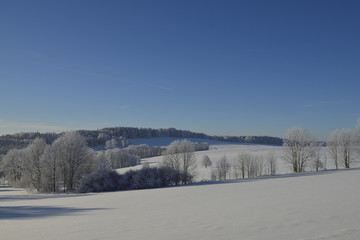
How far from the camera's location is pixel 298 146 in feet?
168

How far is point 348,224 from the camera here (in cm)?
615

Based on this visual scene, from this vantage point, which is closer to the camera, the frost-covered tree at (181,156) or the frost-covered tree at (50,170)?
the frost-covered tree at (50,170)

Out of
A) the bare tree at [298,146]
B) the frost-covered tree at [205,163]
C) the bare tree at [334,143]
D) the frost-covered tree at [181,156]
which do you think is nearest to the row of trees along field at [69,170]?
the frost-covered tree at [181,156]


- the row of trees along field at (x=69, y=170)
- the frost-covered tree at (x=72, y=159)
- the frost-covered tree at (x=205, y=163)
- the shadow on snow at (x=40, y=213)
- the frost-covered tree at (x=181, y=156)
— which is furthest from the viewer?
the frost-covered tree at (x=205, y=163)

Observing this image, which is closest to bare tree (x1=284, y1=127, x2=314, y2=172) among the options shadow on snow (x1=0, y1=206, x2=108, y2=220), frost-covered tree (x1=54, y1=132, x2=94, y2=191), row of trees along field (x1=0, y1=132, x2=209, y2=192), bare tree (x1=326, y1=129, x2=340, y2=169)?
bare tree (x1=326, y1=129, x2=340, y2=169)

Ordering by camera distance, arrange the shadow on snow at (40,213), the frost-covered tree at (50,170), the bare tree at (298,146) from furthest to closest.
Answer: the bare tree at (298,146) < the frost-covered tree at (50,170) < the shadow on snow at (40,213)

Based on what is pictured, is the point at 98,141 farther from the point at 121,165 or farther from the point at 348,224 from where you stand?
the point at 348,224

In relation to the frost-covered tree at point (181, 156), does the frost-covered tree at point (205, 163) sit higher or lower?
lower

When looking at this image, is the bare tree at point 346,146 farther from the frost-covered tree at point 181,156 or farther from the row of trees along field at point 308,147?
the frost-covered tree at point 181,156

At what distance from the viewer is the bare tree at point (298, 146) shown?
2007 inches

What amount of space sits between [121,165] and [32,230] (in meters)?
99.6

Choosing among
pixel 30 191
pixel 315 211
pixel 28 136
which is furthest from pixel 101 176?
pixel 28 136

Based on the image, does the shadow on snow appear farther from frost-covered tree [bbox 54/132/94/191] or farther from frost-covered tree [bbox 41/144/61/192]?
frost-covered tree [bbox 54/132/94/191]

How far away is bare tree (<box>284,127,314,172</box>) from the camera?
51.0 metres
